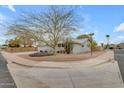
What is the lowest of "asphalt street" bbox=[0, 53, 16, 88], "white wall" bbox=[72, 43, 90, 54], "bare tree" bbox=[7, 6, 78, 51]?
"asphalt street" bbox=[0, 53, 16, 88]

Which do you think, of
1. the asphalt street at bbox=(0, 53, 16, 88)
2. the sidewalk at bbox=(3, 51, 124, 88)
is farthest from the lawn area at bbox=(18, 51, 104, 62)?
the asphalt street at bbox=(0, 53, 16, 88)

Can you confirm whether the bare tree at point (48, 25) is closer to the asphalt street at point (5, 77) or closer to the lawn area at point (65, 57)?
the lawn area at point (65, 57)

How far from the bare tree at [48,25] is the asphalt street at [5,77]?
43 centimetres

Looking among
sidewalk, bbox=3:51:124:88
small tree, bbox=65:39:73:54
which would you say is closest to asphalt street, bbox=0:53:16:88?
sidewalk, bbox=3:51:124:88

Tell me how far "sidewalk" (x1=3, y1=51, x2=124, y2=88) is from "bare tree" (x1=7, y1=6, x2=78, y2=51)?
285 millimetres

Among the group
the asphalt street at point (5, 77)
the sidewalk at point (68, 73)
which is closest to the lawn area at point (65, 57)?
the sidewalk at point (68, 73)

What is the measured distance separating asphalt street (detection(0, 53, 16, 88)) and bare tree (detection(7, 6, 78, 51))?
433mm

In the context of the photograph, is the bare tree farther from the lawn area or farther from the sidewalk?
the sidewalk

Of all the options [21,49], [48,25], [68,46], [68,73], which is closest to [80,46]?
[68,46]

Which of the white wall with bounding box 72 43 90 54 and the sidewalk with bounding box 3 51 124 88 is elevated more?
the white wall with bounding box 72 43 90 54

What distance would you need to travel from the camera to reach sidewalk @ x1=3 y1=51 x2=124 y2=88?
501 cm

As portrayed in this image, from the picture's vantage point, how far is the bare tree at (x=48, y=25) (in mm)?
5031

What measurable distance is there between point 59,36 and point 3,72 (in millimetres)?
801

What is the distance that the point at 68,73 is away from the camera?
5.03 meters
